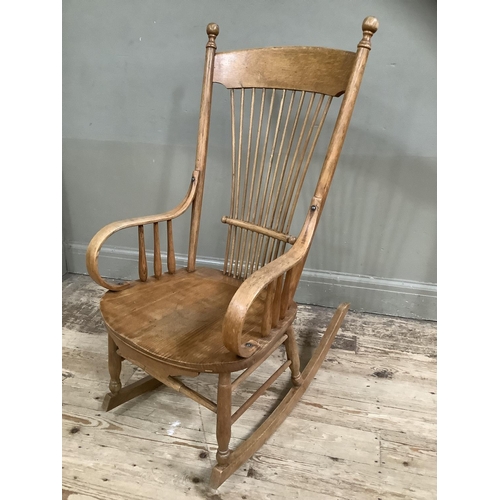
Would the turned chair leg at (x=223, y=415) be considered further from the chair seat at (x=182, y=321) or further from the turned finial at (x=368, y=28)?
the turned finial at (x=368, y=28)

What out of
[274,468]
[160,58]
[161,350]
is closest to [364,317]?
[274,468]

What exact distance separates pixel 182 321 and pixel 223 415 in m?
0.27

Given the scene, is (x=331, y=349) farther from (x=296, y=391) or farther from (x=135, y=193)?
(x=135, y=193)

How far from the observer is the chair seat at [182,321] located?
97 centimetres

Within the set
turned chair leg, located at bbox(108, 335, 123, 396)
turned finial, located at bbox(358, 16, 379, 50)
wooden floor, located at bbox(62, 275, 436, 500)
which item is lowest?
wooden floor, located at bbox(62, 275, 436, 500)

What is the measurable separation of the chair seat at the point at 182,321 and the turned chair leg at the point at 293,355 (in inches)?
5.6

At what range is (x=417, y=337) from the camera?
174cm

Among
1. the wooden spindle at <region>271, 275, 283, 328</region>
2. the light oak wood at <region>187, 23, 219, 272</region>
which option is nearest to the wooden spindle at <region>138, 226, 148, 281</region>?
the light oak wood at <region>187, 23, 219, 272</region>

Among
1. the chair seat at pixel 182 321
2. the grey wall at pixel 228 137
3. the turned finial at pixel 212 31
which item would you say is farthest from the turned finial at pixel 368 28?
the chair seat at pixel 182 321

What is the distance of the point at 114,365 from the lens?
1.26 metres

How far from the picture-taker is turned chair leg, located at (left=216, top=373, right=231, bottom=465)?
1006 millimetres

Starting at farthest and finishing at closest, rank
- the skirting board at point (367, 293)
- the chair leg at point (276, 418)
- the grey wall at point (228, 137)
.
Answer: the skirting board at point (367, 293) → the grey wall at point (228, 137) → the chair leg at point (276, 418)

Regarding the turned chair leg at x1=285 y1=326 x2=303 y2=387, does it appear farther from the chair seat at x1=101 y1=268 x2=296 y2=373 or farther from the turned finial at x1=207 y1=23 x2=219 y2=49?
the turned finial at x1=207 y1=23 x2=219 y2=49

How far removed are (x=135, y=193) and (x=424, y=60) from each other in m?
1.38
